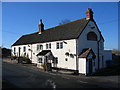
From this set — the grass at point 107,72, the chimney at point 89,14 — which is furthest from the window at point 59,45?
the grass at point 107,72

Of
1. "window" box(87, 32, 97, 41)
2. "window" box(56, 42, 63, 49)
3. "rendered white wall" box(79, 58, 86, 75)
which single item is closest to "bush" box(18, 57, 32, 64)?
"window" box(56, 42, 63, 49)

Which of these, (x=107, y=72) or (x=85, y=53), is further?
(x=107, y=72)

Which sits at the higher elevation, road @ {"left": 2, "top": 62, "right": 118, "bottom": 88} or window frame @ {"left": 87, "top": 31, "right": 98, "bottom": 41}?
window frame @ {"left": 87, "top": 31, "right": 98, "bottom": 41}

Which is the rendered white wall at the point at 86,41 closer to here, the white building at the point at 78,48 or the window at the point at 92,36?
the white building at the point at 78,48

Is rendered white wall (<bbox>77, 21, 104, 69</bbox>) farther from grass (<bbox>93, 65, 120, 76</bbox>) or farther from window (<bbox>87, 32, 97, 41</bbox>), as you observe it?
grass (<bbox>93, 65, 120, 76</bbox>)

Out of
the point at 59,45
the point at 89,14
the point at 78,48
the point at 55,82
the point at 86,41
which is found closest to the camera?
the point at 55,82

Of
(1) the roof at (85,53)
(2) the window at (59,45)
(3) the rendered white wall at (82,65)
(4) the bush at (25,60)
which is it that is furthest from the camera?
(4) the bush at (25,60)

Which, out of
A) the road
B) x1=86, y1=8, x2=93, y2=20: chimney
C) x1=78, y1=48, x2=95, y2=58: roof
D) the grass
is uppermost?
x1=86, y1=8, x2=93, y2=20: chimney

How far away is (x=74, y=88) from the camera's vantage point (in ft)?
41.7

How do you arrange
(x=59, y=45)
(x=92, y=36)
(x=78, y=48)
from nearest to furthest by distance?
(x=78, y=48), (x=92, y=36), (x=59, y=45)

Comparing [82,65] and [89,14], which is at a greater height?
[89,14]

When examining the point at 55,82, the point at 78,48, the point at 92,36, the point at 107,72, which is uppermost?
the point at 92,36

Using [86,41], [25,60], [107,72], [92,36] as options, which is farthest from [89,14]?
[25,60]

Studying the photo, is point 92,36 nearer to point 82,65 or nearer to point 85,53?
point 85,53
